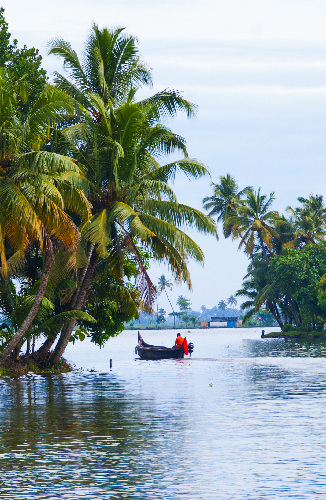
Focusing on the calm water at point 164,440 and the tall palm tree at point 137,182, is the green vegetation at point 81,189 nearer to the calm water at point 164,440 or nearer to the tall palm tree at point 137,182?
the tall palm tree at point 137,182

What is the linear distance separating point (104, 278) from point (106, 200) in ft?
17.4

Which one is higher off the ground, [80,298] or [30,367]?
[80,298]

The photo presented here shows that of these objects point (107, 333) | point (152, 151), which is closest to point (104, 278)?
point (107, 333)

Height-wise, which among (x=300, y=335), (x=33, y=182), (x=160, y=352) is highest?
(x=33, y=182)

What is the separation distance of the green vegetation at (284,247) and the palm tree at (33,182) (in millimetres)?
51266

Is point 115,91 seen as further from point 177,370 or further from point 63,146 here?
point 177,370

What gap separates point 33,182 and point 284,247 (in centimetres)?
5624

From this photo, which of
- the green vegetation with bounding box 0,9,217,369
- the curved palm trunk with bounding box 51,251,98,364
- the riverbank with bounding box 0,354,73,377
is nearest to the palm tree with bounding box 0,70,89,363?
the green vegetation with bounding box 0,9,217,369

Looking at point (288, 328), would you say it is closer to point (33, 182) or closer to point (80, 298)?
point (80, 298)

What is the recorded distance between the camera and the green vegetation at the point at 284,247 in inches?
2931

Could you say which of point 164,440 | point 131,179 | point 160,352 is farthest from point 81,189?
point 160,352

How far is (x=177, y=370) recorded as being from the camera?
1324 inches

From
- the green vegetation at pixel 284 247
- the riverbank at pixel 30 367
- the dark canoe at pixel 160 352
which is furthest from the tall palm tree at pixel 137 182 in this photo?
the green vegetation at pixel 284 247

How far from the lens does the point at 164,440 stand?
13289 mm
